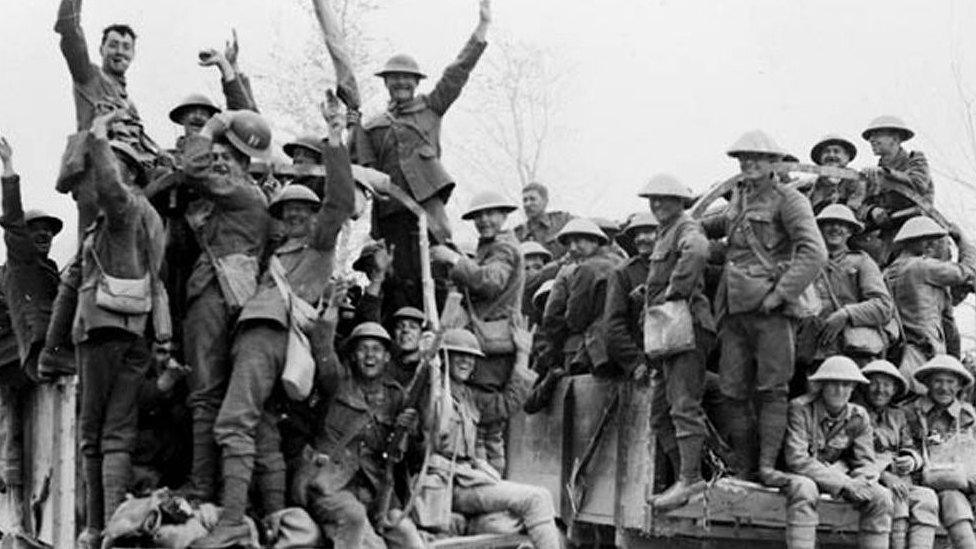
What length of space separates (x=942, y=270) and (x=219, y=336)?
599cm

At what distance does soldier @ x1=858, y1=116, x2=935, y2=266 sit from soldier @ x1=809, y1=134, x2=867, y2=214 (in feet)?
0.35

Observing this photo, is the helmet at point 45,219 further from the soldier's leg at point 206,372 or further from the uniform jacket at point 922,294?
the uniform jacket at point 922,294

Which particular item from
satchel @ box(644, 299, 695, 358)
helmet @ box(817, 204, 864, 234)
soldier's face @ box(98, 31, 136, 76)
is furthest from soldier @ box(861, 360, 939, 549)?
soldier's face @ box(98, 31, 136, 76)

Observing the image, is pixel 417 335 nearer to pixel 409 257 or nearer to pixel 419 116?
pixel 409 257

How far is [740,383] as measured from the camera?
1214cm

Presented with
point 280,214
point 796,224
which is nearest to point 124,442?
point 280,214

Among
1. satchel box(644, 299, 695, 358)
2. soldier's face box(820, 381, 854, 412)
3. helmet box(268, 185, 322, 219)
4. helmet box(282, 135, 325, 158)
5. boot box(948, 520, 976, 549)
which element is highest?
helmet box(282, 135, 325, 158)

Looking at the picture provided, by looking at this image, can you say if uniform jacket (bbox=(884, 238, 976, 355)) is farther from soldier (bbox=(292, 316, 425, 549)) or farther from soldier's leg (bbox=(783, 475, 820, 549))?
soldier (bbox=(292, 316, 425, 549))

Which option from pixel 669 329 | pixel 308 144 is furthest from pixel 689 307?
pixel 308 144

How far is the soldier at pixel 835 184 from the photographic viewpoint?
13.7m

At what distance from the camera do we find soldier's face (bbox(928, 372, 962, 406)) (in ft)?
42.3

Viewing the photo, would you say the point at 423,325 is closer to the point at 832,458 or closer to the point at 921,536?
the point at 832,458

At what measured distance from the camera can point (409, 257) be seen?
12203 millimetres

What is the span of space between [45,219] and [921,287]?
6.33 meters
